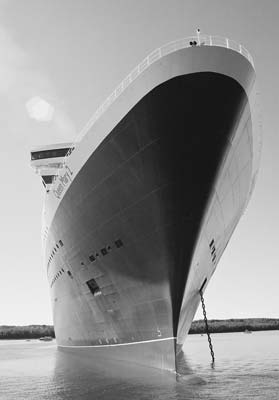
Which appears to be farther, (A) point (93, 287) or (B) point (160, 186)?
(A) point (93, 287)

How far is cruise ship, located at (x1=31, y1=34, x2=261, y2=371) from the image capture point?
9.62 m

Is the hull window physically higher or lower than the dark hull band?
lower

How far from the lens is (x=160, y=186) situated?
10.7 metres

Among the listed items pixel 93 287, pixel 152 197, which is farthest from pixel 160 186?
pixel 93 287

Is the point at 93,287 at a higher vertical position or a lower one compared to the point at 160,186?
lower

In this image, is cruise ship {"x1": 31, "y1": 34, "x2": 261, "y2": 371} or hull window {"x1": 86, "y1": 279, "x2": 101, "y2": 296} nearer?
cruise ship {"x1": 31, "y1": 34, "x2": 261, "y2": 371}

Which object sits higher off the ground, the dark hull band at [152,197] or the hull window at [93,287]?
the dark hull band at [152,197]

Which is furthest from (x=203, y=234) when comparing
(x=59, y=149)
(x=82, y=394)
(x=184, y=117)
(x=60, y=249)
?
(x=59, y=149)

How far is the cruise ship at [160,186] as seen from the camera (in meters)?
9.62

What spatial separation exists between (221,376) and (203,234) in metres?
6.86

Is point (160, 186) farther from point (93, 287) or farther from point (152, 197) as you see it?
point (93, 287)

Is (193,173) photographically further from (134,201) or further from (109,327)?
(109,327)

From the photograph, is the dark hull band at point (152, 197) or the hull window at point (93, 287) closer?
the dark hull band at point (152, 197)

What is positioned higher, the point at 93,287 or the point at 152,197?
the point at 152,197
